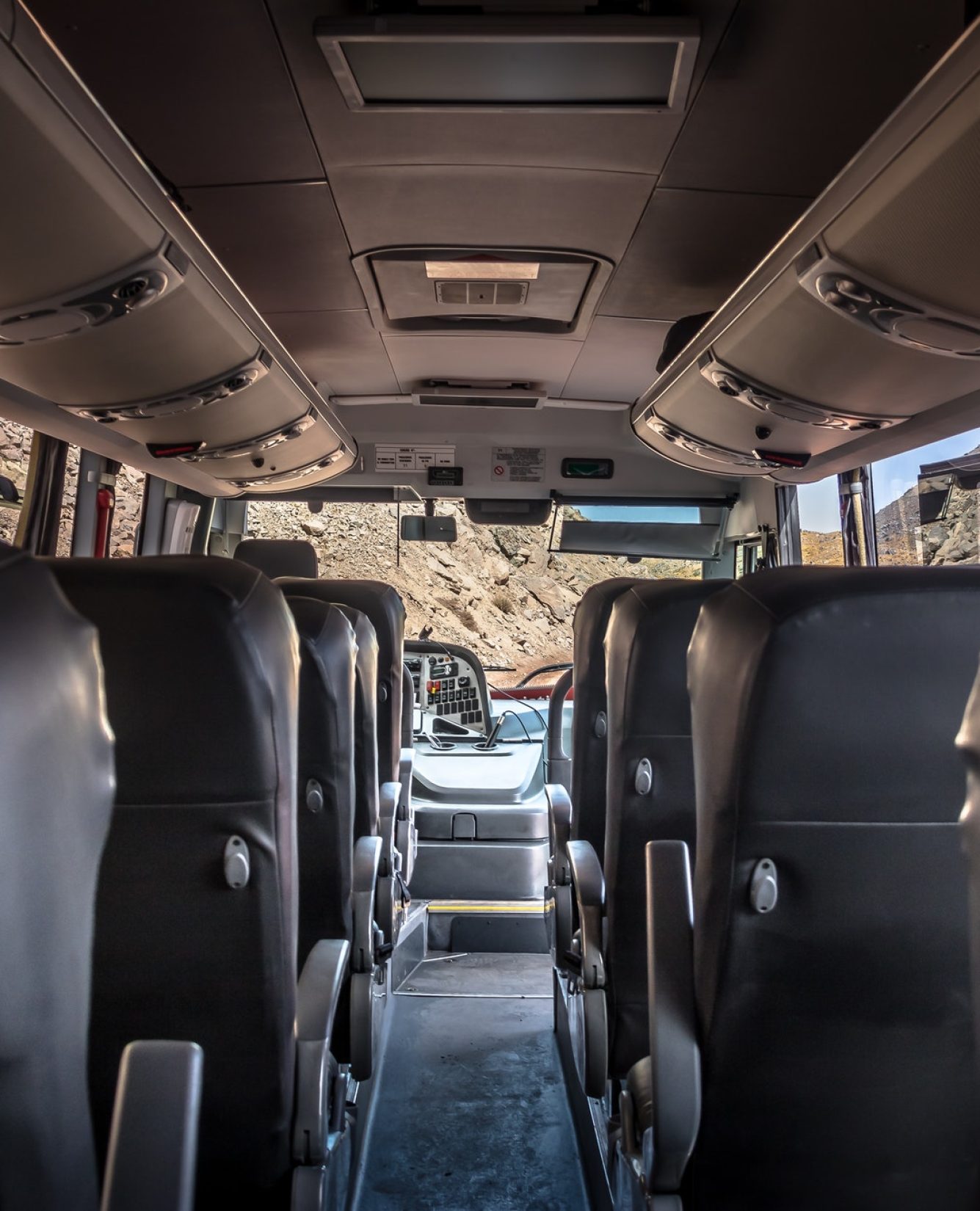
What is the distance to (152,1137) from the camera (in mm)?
828

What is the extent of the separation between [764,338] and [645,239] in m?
0.83

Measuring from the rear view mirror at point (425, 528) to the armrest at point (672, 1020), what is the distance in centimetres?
471

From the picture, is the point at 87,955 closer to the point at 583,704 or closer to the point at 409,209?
the point at 583,704

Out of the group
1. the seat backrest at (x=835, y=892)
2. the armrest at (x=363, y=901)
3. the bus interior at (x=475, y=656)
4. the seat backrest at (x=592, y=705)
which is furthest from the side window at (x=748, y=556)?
the seat backrest at (x=835, y=892)

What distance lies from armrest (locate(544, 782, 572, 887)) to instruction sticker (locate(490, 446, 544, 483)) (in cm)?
288

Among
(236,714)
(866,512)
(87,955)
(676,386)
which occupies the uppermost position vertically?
(676,386)

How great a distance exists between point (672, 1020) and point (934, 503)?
2.83 m

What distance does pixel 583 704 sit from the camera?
284 centimetres

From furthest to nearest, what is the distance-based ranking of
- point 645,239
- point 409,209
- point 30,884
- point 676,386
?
1. point 676,386
2. point 645,239
3. point 409,209
4. point 30,884

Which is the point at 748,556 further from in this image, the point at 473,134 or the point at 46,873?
the point at 46,873

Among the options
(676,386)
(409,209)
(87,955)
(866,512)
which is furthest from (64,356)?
(866,512)

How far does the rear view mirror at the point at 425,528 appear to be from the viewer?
242 inches

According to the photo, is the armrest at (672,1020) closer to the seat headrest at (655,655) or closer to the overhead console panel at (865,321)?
the seat headrest at (655,655)

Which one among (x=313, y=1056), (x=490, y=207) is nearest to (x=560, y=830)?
(x=313, y=1056)
